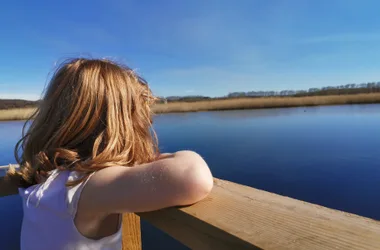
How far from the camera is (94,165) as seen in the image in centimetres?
75

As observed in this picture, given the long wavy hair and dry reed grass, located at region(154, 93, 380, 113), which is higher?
the long wavy hair

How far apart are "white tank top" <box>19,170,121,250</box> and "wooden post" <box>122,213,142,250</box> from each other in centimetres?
35

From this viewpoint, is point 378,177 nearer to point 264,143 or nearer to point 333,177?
point 333,177

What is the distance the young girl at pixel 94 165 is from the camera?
67cm

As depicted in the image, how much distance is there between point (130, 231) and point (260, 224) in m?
0.75

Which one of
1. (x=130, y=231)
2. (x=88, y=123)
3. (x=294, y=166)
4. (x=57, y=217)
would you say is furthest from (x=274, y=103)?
(x=57, y=217)

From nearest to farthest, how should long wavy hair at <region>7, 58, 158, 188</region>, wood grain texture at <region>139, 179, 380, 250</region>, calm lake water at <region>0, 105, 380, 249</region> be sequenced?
wood grain texture at <region>139, 179, 380, 250</region> < long wavy hair at <region>7, 58, 158, 188</region> < calm lake water at <region>0, 105, 380, 249</region>

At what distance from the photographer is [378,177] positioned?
580 cm

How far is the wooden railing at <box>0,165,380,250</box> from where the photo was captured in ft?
1.58

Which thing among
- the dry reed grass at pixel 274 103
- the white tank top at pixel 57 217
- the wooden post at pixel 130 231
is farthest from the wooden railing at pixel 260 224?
the dry reed grass at pixel 274 103

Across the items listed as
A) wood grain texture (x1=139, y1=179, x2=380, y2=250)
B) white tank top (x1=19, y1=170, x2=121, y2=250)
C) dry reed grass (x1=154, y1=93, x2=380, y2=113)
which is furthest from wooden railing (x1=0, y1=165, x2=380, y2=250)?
dry reed grass (x1=154, y1=93, x2=380, y2=113)

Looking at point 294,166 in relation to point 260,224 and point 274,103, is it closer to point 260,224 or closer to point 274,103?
point 260,224

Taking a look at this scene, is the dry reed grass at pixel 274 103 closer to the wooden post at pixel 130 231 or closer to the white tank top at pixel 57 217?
the wooden post at pixel 130 231

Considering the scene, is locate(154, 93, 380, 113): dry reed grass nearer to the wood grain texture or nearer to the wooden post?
the wooden post
